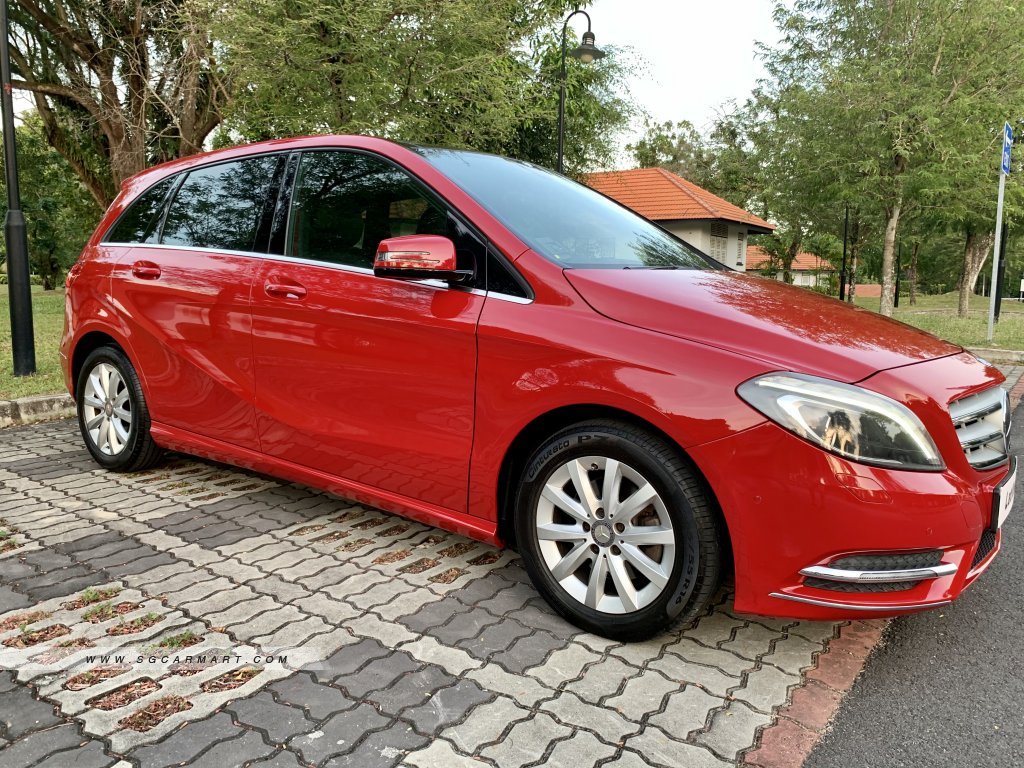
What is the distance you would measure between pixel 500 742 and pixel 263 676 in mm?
768

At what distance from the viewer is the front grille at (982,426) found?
2.22 meters

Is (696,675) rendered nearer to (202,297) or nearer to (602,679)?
(602,679)

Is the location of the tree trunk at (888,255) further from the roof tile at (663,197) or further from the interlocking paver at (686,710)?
the interlocking paver at (686,710)

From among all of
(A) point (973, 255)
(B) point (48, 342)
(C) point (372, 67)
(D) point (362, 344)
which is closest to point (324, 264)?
(D) point (362, 344)

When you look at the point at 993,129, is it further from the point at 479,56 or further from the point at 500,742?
the point at 500,742

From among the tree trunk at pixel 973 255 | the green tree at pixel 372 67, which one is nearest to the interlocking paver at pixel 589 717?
the green tree at pixel 372 67

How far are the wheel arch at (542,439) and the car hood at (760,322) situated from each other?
30cm

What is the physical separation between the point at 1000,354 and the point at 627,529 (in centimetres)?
975

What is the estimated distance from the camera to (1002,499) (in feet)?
7.53

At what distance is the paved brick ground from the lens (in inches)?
76.4

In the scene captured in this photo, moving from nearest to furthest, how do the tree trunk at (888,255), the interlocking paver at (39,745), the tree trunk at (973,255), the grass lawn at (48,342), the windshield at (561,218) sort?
the interlocking paver at (39,745), the windshield at (561,218), the grass lawn at (48,342), the tree trunk at (888,255), the tree trunk at (973,255)

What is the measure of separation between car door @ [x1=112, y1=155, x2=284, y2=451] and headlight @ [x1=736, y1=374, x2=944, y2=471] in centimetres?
229

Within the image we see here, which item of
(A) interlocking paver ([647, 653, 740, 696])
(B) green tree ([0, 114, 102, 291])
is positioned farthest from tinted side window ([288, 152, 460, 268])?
(B) green tree ([0, 114, 102, 291])

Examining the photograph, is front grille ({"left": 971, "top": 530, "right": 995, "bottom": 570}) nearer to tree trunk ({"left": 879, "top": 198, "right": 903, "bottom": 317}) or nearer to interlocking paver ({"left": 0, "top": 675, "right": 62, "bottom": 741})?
interlocking paver ({"left": 0, "top": 675, "right": 62, "bottom": 741})
